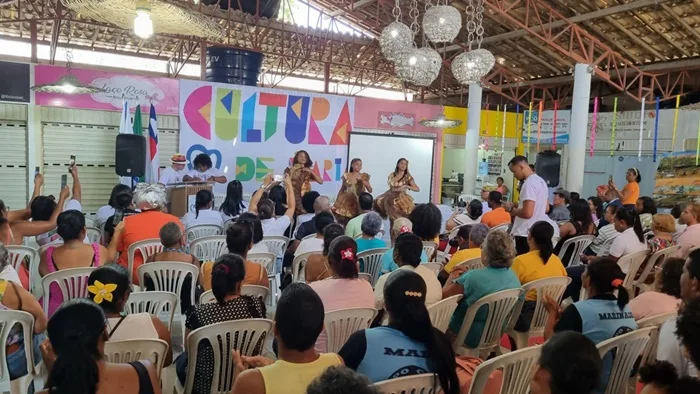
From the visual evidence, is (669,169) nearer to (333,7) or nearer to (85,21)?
(333,7)

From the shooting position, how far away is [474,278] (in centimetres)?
303

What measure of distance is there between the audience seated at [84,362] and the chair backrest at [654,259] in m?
4.40

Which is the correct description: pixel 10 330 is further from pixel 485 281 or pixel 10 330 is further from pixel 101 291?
pixel 485 281

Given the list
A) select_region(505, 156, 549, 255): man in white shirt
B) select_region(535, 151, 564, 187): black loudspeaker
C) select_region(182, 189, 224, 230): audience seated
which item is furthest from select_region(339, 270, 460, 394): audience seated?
select_region(535, 151, 564, 187): black loudspeaker

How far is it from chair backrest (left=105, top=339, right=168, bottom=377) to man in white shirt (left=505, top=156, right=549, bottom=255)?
367 cm

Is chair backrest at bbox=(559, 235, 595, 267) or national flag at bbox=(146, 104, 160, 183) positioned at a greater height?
national flag at bbox=(146, 104, 160, 183)

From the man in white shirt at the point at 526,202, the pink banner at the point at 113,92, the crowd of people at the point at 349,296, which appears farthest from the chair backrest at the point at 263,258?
the pink banner at the point at 113,92

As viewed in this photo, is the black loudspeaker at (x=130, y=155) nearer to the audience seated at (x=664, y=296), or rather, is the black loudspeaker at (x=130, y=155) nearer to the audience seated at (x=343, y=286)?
the audience seated at (x=343, y=286)

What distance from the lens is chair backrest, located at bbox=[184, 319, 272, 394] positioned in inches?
85.5

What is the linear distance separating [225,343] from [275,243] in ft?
7.93

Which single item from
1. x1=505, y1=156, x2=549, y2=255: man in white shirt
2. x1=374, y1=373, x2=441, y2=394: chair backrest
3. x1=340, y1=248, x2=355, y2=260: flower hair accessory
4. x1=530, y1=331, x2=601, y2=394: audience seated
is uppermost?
x1=505, y1=156, x2=549, y2=255: man in white shirt

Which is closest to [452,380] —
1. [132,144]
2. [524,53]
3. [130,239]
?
[130,239]

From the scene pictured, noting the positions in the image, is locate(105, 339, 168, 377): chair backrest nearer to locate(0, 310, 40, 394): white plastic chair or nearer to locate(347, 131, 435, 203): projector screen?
locate(0, 310, 40, 394): white plastic chair

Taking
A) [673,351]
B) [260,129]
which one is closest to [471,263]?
[673,351]
